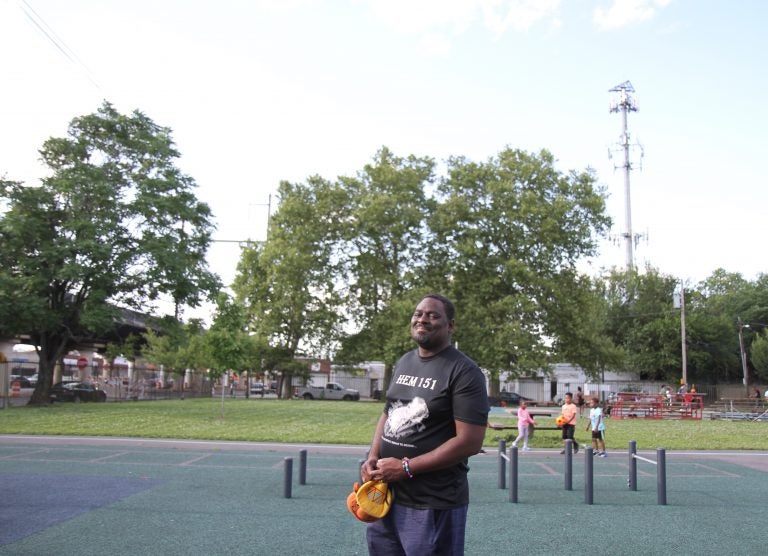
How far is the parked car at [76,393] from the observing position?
1405 inches

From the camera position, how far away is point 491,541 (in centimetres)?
744

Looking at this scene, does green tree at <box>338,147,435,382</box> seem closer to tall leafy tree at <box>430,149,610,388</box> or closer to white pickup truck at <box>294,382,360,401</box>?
tall leafy tree at <box>430,149,610,388</box>

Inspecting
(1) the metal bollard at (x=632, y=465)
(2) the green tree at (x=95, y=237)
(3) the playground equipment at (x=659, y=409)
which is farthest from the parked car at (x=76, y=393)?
(1) the metal bollard at (x=632, y=465)

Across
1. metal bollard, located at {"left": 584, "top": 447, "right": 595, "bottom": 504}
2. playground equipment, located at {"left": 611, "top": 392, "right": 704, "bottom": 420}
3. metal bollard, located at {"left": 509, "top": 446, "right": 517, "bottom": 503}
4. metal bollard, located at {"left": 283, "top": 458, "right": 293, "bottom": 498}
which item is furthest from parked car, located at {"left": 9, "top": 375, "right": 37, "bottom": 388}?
metal bollard, located at {"left": 584, "top": 447, "right": 595, "bottom": 504}

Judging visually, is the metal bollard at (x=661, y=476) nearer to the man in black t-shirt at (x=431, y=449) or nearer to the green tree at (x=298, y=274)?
the man in black t-shirt at (x=431, y=449)

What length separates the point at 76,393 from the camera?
3675 centimetres

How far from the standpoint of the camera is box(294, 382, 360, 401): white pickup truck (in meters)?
55.9

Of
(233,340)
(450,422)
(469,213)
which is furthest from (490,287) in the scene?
(450,422)

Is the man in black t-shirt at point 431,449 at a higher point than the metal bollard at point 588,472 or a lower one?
higher

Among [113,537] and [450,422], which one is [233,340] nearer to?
[113,537]

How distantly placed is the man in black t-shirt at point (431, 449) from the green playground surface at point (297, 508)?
11.8ft

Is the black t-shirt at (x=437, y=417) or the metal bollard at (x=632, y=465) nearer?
the black t-shirt at (x=437, y=417)

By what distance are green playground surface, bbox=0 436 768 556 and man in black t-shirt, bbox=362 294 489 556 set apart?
3.59 metres

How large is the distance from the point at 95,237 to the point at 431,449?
95.0 feet
